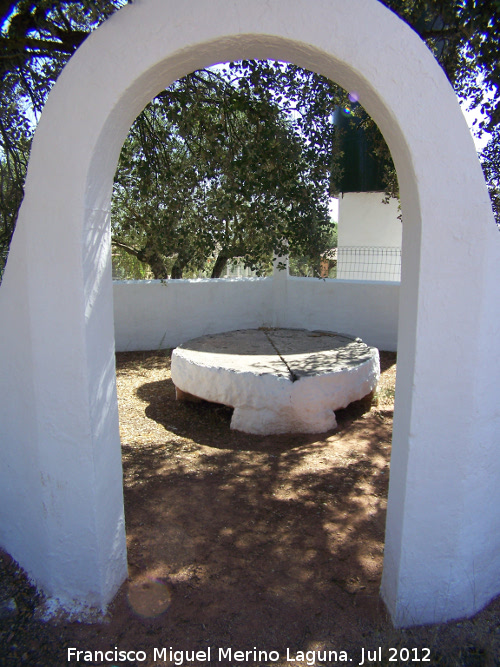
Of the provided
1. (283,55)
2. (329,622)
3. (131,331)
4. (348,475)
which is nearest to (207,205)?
(283,55)

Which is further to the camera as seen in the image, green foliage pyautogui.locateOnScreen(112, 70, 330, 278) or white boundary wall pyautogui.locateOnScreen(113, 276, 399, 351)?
white boundary wall pyautogui.locateOnScreen(113, 276, 399, 351)

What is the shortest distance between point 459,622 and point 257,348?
4705 millimetres

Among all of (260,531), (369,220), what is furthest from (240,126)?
(369,220)

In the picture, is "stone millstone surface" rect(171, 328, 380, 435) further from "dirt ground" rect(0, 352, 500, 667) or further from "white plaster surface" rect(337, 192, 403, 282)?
"white plaster surface" rect(337, 192, 403, 282)

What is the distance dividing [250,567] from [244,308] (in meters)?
7.30

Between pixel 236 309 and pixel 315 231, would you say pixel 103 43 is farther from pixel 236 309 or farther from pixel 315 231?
pixel 236 309

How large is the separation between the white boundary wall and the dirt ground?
412 cm

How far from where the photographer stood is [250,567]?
333cm

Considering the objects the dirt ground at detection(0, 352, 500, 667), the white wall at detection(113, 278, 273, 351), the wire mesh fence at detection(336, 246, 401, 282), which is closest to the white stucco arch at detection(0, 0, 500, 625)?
the dirt ground at detection(0, 352, 500, 667)

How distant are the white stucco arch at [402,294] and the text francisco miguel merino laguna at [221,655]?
27 centimetres

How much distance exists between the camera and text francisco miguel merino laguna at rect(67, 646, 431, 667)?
8.21ft

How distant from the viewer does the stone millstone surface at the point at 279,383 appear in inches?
217

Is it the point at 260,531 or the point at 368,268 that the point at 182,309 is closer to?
the point at 368,268

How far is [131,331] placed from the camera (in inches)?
376
